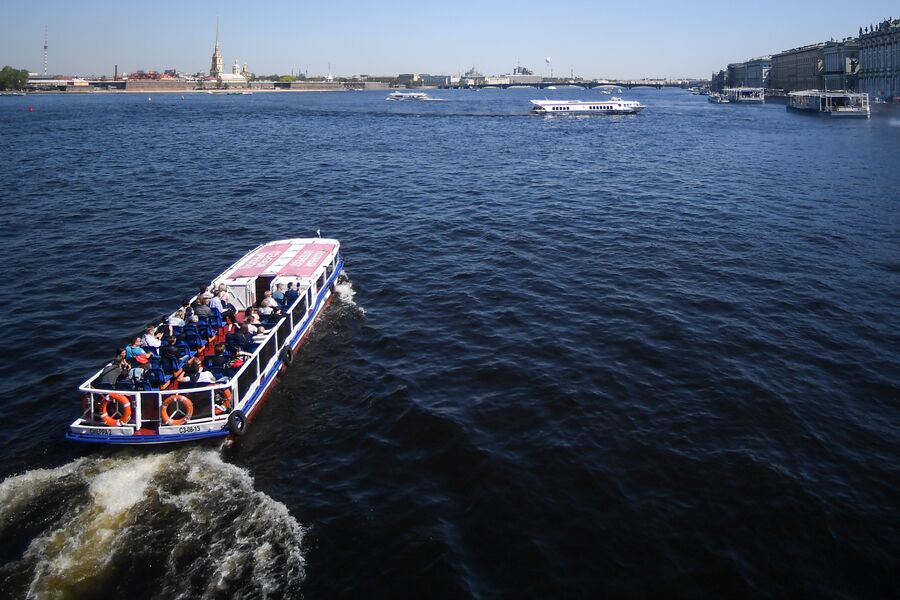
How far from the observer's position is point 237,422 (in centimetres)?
2058

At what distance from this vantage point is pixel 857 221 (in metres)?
46.3

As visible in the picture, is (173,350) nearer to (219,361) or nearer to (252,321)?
(219,361)

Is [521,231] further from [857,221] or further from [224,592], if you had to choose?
[224,592]

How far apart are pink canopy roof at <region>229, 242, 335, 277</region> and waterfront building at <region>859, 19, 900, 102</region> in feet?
611

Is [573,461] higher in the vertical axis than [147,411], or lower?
Result: lower

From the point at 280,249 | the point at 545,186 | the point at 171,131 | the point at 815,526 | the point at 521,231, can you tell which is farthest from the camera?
the point at 171,131

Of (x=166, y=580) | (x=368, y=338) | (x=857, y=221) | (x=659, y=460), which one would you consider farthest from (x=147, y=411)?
(x=857, y=221)

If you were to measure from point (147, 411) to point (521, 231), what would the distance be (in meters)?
31.2

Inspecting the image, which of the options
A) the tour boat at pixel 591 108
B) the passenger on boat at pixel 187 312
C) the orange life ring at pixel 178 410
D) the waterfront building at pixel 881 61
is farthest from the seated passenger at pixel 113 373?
the waterfront building at pixel 881 61

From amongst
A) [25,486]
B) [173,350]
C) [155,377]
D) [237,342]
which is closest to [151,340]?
[173,350]

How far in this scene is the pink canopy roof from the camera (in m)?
30.0

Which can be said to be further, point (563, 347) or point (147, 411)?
point (563, 347)

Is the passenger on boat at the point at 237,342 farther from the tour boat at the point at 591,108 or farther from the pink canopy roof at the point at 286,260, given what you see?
the tour boat at the point at 591,108

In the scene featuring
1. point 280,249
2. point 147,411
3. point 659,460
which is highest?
point 280,249
